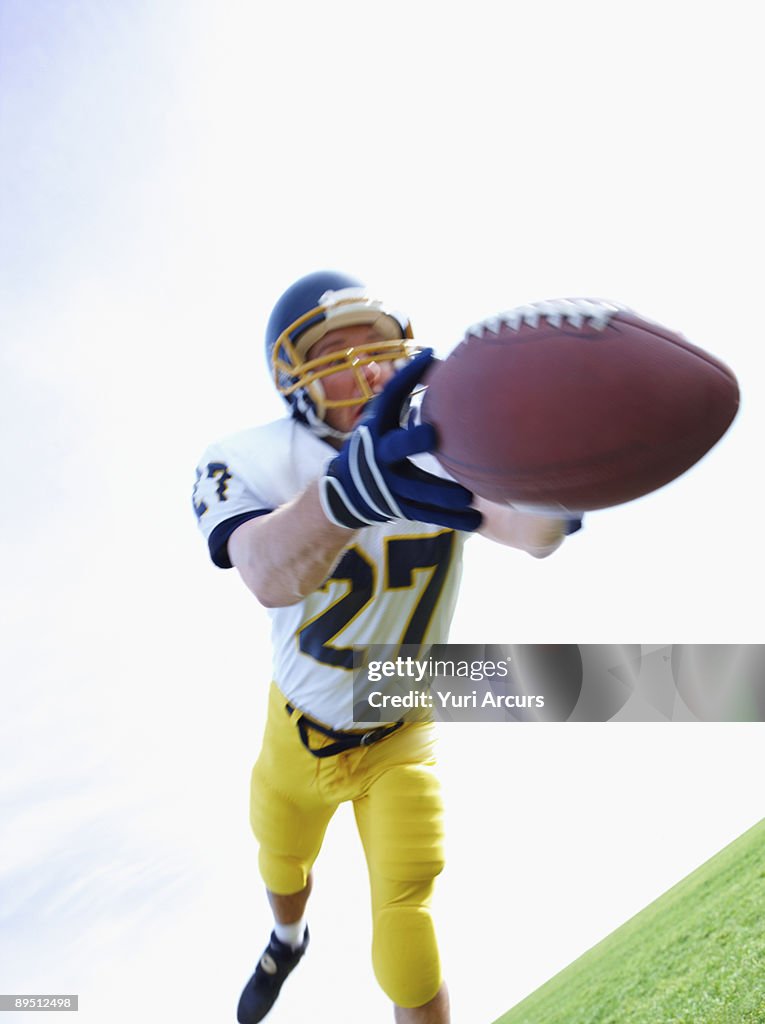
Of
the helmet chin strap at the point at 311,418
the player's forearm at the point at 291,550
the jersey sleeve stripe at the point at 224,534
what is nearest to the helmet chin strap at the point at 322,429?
the helmet chin strap at the point at 311,418

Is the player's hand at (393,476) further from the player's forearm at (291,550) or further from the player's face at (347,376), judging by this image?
the player's face at (347,376)

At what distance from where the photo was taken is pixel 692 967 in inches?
189

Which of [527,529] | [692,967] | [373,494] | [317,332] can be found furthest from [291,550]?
[692,967]

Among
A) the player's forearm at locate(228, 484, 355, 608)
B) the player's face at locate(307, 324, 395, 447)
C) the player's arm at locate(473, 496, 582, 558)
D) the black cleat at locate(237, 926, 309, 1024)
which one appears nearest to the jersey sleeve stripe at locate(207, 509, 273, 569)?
the player's forearm at locate(228, 484, 355, 608)

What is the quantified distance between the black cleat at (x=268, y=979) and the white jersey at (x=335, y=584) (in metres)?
1.07

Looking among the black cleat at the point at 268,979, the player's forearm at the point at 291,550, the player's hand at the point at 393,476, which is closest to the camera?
the player's hand at the point at 393,476

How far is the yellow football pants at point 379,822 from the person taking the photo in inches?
81.0

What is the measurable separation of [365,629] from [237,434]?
65cm

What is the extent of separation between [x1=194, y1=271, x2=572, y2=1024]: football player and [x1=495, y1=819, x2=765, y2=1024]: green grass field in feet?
6.11

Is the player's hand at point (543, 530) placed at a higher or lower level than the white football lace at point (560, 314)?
lower

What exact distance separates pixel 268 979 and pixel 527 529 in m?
2.18

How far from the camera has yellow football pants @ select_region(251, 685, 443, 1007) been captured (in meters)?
2.06

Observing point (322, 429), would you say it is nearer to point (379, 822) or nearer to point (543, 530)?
point (543, 530)

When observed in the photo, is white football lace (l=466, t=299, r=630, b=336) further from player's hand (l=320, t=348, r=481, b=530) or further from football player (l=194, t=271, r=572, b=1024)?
football player (l=194, t=271, r=572, b=1024)
